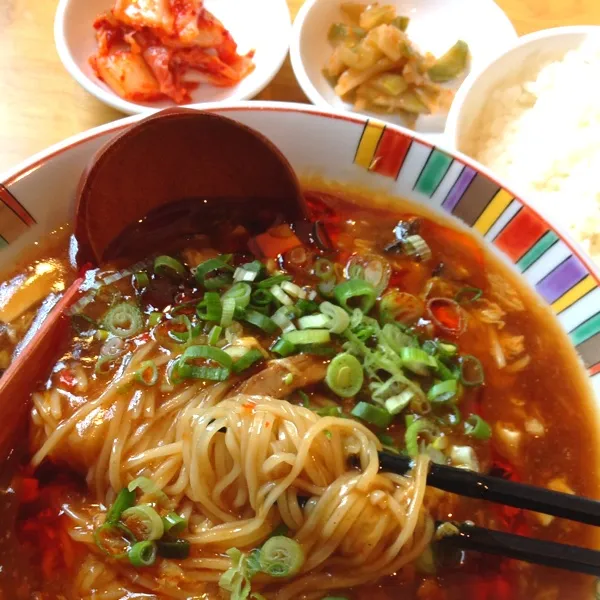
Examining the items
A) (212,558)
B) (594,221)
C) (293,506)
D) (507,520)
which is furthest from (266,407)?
(594,221)

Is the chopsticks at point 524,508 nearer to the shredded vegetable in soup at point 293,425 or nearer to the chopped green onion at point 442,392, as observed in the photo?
the shredded vegetable in soup at point 293,425

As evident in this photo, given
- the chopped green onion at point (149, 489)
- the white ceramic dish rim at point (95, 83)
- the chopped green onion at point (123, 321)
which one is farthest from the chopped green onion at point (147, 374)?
the white ceramic dish rim at point (95, 83)

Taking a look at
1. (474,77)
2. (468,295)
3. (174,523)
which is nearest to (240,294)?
(174,523)

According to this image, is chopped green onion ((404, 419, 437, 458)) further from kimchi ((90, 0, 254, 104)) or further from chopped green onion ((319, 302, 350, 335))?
kimchi ((90, 0, 254, 104))

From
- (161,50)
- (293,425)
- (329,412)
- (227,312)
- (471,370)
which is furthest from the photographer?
(161,50)

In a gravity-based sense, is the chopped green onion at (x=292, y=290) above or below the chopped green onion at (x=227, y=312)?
above

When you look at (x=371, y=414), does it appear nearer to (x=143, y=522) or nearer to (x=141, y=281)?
(x=143, y=522)

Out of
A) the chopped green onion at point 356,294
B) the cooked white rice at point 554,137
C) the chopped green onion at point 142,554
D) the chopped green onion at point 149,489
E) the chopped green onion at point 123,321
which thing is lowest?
the chopped green onion at point 142,554
